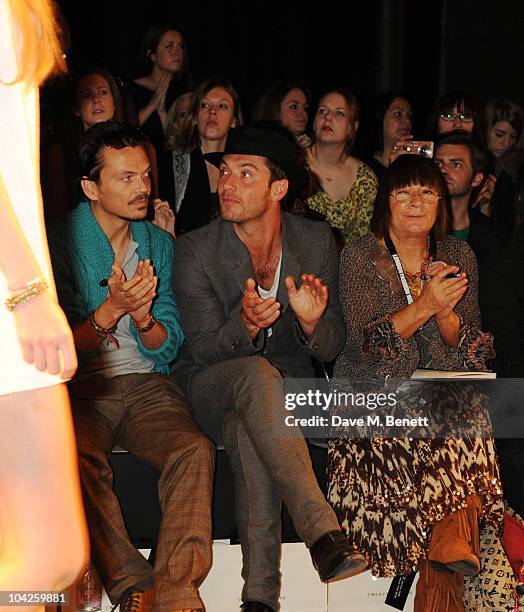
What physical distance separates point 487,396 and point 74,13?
3378 mm

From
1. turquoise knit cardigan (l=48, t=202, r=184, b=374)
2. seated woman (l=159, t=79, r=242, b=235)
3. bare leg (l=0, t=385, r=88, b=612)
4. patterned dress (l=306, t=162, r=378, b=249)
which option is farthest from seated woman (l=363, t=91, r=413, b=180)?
bare leg (l=0, t=385, r=88, b=612)

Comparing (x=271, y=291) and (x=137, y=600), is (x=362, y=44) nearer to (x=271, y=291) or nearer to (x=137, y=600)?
(x=271, y=291)

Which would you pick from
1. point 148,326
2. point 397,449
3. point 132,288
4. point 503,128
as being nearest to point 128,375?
point 148,326

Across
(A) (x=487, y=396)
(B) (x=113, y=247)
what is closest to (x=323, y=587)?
(A) (x=487, y=396)

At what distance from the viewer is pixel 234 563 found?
9.91 feet

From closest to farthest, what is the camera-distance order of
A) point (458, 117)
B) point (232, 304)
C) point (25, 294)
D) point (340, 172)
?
1. point (25, 294)
2. point (232, 304)
3. point (340, 172)
4. point (458, 117)

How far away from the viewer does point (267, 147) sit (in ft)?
11.0

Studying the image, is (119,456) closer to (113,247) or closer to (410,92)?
(113,247)

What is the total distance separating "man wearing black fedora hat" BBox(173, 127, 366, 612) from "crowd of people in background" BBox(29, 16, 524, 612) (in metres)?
0.01

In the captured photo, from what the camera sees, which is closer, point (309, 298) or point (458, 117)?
point (309, 298)

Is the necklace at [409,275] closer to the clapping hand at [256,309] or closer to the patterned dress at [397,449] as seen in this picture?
the patterned dress at [397,449]

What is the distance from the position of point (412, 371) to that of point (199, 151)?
154 centimetres

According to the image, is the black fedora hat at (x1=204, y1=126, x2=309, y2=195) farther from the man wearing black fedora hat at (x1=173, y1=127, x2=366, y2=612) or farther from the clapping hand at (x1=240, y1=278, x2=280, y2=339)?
the clapping hand at (x1=240, y1=278, x2=280, y2=339)

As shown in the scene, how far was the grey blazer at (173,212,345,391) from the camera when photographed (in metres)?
3.13
